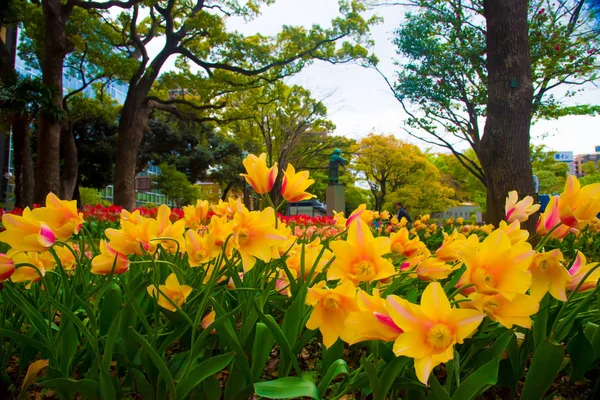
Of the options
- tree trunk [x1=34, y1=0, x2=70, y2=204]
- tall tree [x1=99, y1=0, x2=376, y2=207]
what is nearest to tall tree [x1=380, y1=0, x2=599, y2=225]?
tall tree [x1=99, y1=0, x2=376, y2=207]

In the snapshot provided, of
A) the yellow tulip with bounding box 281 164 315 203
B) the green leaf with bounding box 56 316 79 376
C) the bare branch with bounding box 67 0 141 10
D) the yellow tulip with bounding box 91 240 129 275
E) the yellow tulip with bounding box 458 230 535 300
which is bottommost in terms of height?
the green leaf with bounding box 56 316 79 376

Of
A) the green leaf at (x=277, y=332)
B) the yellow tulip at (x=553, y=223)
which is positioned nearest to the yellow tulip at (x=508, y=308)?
the yellow tulip at (x=553, y=223)

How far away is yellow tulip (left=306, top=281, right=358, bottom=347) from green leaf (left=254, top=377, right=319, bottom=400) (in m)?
0.07

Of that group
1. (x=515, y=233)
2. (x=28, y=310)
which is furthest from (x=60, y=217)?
(x=515, y=233)

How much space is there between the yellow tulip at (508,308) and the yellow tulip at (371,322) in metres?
0.14

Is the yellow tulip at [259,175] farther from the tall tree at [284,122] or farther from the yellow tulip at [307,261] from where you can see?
the tall tree at [284,122]

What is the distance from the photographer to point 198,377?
729 millimetres

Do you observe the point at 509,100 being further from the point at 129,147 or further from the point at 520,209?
the point at 129,147

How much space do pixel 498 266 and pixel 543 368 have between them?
23cm

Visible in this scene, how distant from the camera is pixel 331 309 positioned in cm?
70

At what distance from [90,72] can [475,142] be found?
13.1m

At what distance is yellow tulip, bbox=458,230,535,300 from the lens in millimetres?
597

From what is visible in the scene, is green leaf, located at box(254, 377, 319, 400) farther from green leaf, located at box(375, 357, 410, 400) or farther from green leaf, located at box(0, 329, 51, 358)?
green leaf, located at box(0, 329, 51, 358)

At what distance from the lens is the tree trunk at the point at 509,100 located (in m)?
4.77
